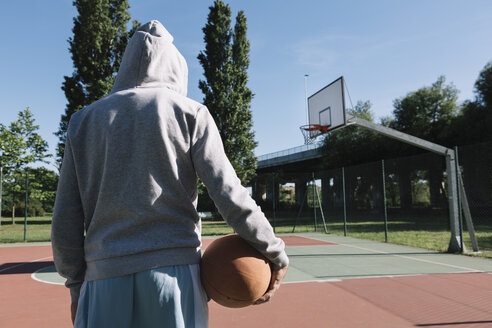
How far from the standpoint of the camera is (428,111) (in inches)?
1035

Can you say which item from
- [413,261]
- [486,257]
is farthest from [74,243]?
[486,257]

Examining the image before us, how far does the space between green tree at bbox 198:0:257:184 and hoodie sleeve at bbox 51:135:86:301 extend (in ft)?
60.4

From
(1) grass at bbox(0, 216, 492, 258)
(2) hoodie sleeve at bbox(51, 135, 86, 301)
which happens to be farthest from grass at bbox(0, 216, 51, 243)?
(2) hoodie sleeve at bbox(51, 135, 86, 301)

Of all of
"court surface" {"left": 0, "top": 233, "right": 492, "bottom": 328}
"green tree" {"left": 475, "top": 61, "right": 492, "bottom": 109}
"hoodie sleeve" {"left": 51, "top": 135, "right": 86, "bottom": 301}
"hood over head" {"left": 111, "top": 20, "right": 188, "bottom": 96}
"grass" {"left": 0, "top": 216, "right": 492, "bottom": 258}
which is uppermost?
"green tree" {"left": 475, "top": 61, "right": 492, "bottom": 109}

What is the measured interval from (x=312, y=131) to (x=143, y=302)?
33.4 feet

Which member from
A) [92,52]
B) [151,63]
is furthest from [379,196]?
[151,63]

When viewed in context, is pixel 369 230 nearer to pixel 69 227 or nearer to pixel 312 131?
pixel 312 131

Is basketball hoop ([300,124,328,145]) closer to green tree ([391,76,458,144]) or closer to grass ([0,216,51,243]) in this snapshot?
grass ([0,216,51,243])

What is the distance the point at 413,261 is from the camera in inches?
303

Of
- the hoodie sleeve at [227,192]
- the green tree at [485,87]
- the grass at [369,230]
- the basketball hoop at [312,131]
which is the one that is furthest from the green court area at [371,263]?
the green tree at [485,87]

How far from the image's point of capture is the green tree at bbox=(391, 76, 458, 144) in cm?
2570

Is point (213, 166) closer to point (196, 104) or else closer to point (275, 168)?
point (196, 104)

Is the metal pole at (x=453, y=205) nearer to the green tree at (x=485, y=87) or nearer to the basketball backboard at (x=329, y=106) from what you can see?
the basketball backboard at (x=329, y=106)

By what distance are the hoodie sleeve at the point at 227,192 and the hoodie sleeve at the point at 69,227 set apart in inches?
20.5
